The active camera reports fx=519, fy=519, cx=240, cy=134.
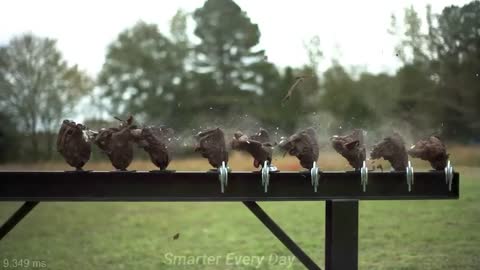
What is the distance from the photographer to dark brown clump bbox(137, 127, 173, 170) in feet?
5.07

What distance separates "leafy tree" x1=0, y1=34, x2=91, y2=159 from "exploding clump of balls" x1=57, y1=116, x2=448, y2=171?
89 centimetres

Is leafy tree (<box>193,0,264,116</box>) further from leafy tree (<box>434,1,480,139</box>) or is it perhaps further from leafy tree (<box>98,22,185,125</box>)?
leafy tree (<box>434,1,480,139</box>)

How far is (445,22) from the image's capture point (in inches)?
108

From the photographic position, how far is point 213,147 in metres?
1.55

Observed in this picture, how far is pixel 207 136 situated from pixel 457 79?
177 cm

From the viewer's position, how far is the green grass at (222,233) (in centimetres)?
258

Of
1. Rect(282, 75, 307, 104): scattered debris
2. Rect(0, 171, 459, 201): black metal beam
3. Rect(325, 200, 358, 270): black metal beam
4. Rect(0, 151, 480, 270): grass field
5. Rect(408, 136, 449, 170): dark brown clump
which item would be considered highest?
Rect(282, 75, 307, 104): scattered debris

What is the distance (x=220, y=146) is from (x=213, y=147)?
0.07 feet

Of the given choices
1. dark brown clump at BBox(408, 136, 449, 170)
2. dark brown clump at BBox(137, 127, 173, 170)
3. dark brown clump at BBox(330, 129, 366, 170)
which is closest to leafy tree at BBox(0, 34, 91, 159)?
dark brown clump at BBox(137, 127, 173, 170)

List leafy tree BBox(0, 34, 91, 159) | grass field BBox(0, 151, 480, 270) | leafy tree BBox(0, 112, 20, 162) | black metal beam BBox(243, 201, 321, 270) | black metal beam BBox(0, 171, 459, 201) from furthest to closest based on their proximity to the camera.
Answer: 1. grass field BBox(0, 151, 480, 270)
2. leafy tree BBox(0, 34, 91, 159)
3. leafy tree BBox(0, 112, 20, 162)
4. black metal beam BBox(243, 201, 321, 270)
5. black metal beam BBox(0, 171, 459, 201)

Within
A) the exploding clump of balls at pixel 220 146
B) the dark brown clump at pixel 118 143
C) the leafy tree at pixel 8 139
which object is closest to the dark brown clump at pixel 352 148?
the exploding clump of balls at pixel 220 146

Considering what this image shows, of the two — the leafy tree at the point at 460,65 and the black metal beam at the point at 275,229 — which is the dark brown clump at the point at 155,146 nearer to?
the black metal beam at the point at 275,229

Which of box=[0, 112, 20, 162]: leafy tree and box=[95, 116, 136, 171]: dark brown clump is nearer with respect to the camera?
box=[95, 116, 136, 171]: dark brown clump

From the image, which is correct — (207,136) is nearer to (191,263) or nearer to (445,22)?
(191,263)
